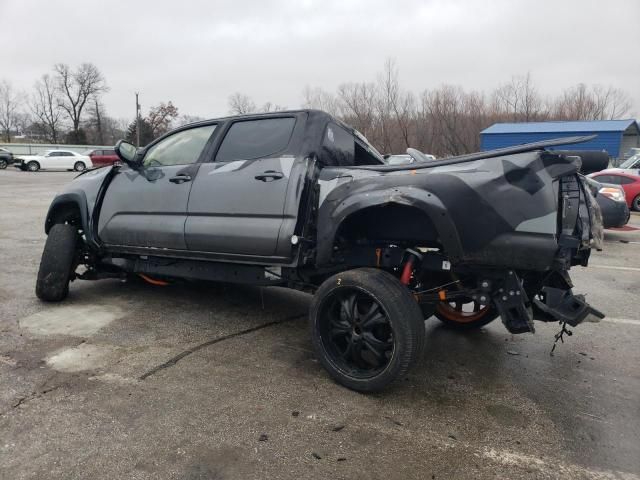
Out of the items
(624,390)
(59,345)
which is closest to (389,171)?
(624,390)

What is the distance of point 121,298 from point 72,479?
3.00 meters

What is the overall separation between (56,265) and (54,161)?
33364 millimetres

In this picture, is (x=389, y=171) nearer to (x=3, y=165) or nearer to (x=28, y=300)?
(x=28, y=300)

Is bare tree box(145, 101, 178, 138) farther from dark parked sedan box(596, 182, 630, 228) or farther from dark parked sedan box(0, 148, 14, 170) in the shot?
dark parked sedan box(596, 182, 630, 228)

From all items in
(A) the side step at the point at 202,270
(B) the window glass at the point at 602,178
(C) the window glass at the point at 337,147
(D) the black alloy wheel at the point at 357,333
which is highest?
(C) the window glass at the point at 337,147

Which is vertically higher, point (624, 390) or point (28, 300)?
point (28, 300)

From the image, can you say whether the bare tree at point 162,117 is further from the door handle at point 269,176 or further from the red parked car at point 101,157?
the door handle at point 269,176

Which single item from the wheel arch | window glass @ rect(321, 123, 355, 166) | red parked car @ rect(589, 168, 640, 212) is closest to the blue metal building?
red parked car @ rect(589, 168, 640, 212)

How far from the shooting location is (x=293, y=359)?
11.9ft

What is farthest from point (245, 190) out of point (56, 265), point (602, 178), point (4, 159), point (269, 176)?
point (4, 159)

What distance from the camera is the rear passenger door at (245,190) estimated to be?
11.7 feet

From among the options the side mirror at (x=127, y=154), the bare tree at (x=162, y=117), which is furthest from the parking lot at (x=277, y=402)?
the bare tree at (x=162, y=117)

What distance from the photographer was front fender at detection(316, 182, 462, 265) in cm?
285

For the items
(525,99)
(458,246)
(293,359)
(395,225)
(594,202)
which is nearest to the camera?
(458,246)
